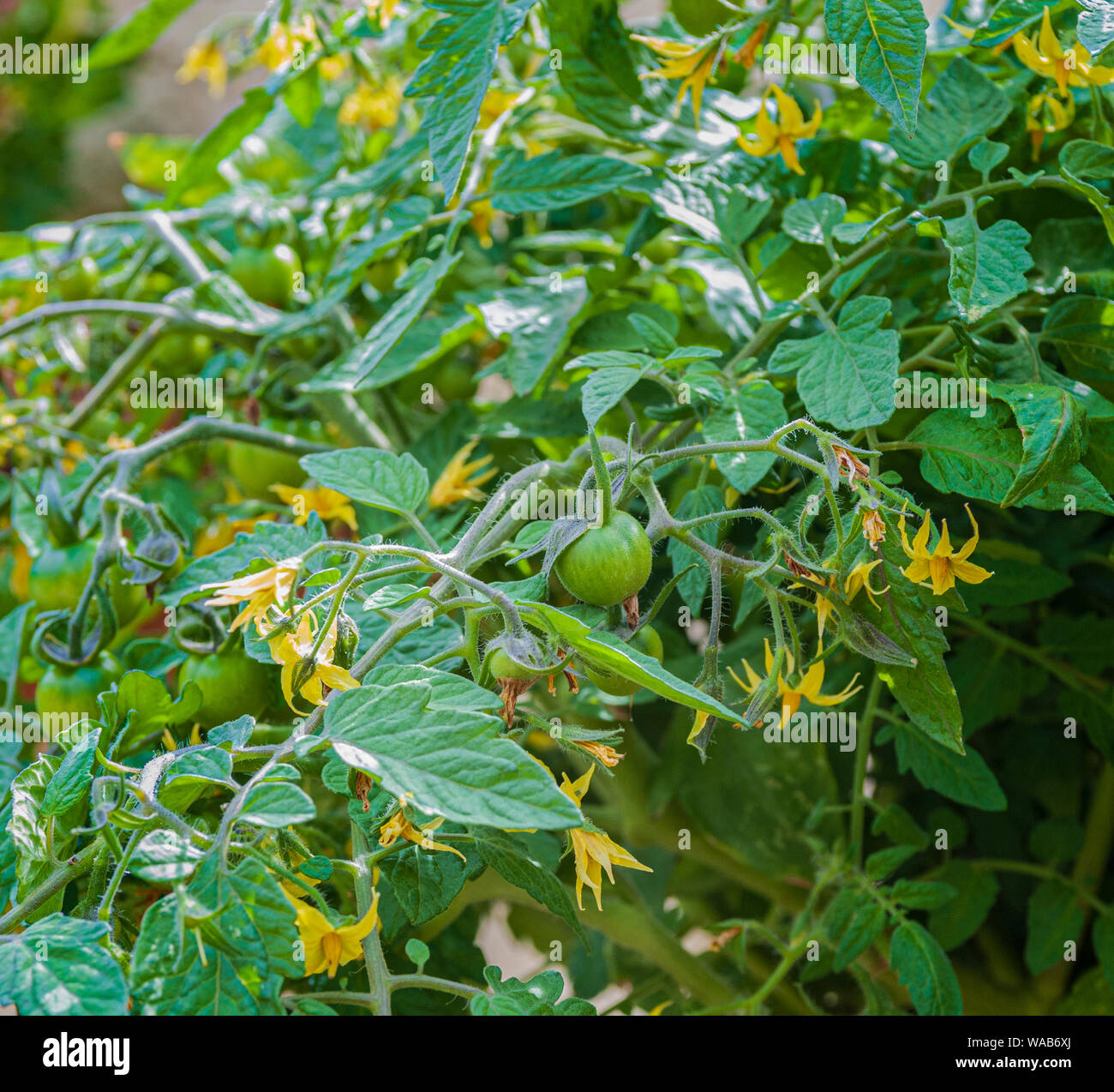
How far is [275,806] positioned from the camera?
22cm

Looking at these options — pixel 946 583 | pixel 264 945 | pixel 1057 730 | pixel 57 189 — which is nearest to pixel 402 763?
pixel 264 945

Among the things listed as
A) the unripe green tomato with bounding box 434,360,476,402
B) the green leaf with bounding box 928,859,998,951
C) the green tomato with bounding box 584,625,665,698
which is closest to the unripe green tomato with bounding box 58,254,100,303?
the unripe green tomato with bounding box 434,360,476,402

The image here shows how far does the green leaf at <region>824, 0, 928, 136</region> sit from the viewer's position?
0.29m

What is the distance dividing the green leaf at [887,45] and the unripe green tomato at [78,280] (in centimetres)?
42

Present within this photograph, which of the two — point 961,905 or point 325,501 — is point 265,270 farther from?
point 961,905

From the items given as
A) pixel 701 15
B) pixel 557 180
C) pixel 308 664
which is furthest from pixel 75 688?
pixel 701 15

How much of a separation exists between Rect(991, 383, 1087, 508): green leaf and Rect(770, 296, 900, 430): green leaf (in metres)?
0.03

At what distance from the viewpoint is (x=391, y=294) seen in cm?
54

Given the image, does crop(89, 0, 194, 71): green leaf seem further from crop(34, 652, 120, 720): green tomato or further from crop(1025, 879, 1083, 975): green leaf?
crop(1025, 879, 1083, 975): green leaf

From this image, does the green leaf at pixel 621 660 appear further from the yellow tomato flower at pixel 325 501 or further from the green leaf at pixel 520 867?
the yellow tomato flower at pixel 325 501

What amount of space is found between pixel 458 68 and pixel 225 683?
→ 0.21 m

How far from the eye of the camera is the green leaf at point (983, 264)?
11.4 inches

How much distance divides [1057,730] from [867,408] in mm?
284
